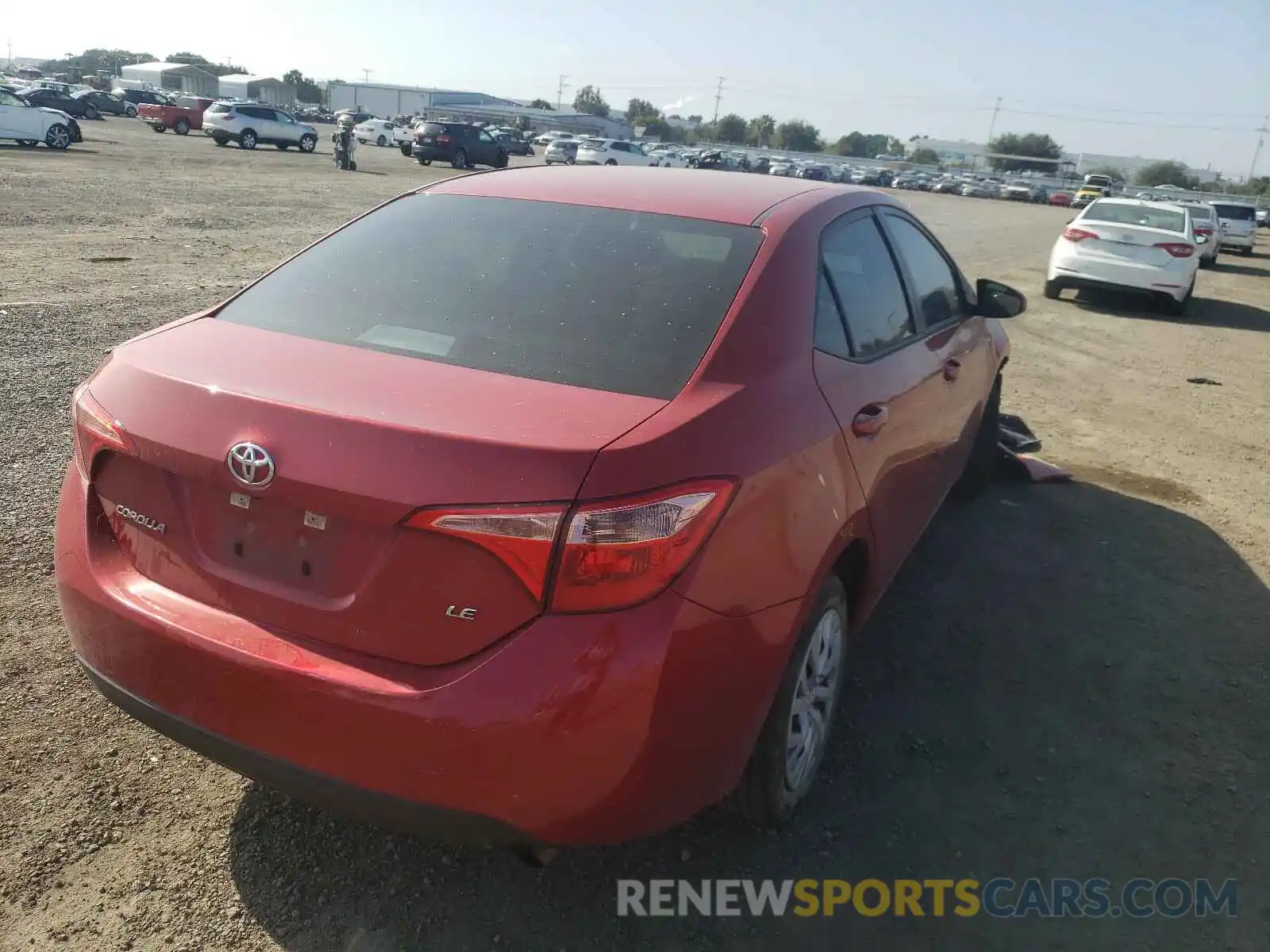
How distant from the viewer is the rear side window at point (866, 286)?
3.13 metres

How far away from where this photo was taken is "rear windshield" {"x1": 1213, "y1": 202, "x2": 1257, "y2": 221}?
29.4m

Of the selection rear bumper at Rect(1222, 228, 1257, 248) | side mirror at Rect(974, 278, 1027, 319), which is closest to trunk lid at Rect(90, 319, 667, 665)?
side mirror at Rect(974, 278, 1027, 319)

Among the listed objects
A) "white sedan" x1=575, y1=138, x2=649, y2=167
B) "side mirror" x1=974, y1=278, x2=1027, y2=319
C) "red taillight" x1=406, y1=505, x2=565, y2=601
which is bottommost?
"white sedan" x1=575, y1=138, x2=649, y2=167

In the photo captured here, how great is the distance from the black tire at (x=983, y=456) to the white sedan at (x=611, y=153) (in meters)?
40.9

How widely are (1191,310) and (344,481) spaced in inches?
632

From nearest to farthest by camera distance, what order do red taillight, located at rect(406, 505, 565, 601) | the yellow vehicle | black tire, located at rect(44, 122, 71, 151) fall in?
red taillight, located at rect(406, 505, 565, 601)
black tire, located at rect(44, 122, 71, 151)
the yellow vehicle

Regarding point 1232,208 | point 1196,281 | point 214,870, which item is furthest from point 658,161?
point 214,870

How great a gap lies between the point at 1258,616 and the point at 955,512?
1.55 meters

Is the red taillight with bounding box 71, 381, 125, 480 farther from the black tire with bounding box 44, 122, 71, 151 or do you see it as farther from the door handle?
the black tire with bounding box 44, 122, 71, 151

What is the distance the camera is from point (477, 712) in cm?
199

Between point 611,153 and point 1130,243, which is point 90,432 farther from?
point 611,153

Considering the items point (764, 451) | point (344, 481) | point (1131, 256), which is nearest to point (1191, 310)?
point (1131, 256)

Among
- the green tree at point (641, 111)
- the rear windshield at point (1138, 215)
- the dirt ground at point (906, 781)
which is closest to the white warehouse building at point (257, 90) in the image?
the green tree at point (641, 111)

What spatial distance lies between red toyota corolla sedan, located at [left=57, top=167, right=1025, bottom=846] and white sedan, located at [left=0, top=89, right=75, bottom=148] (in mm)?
30718
